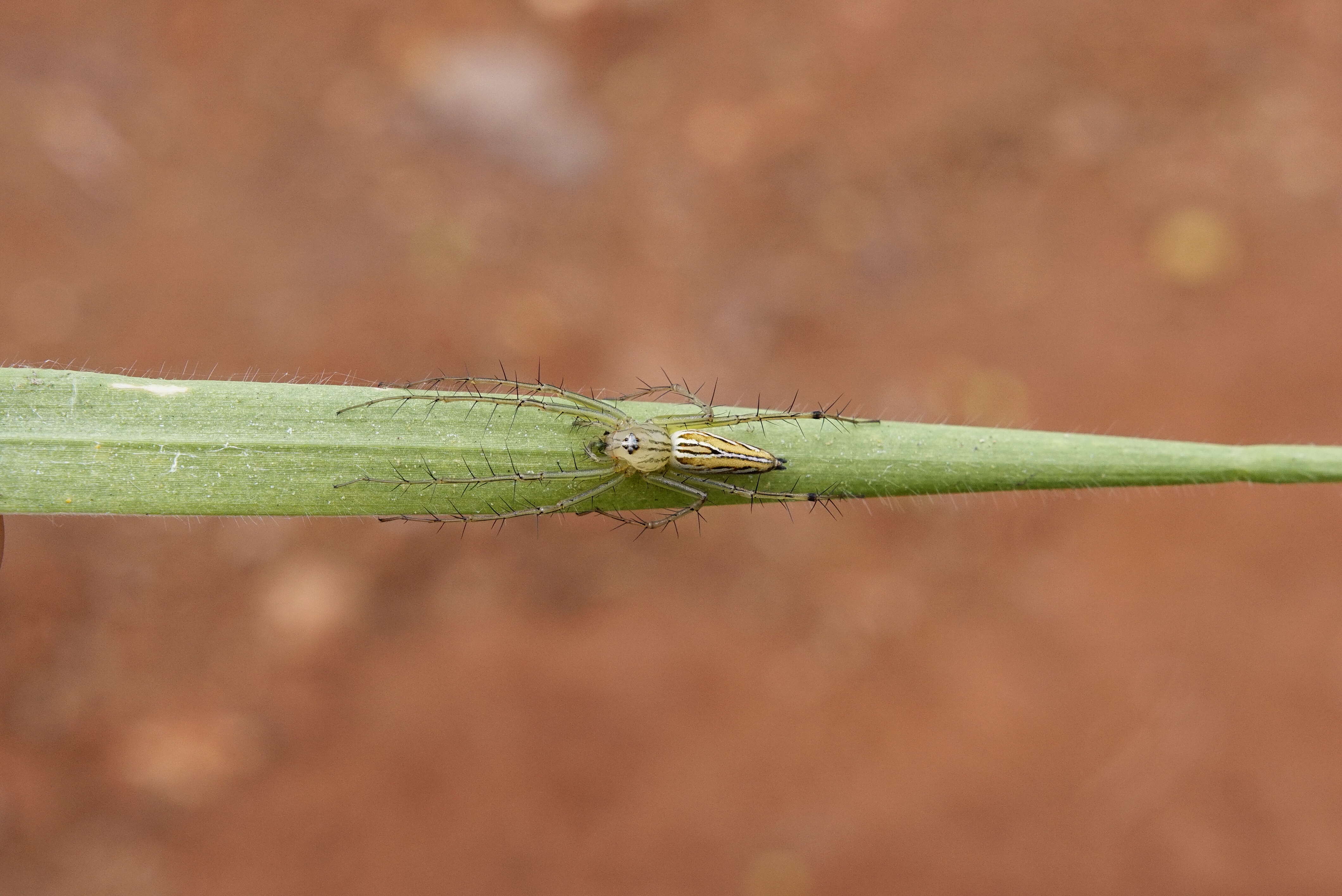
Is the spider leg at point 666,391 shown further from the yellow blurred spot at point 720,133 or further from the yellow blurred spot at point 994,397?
the yellow blurred spot at point 720,133

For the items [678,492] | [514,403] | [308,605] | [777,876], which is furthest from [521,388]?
[777,876]

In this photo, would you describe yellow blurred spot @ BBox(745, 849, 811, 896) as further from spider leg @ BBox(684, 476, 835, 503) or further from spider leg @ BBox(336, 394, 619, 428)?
spider leg @ BBox(336, 394, 619, 428)

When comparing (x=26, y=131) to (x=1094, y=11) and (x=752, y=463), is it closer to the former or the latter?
(x=752, y=463)

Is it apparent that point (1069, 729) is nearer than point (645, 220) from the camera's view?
Yes

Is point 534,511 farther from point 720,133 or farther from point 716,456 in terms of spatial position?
point 720,133

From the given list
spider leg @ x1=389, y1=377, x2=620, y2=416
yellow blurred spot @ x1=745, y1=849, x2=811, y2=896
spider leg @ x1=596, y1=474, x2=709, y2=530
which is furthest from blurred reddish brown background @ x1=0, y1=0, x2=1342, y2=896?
spider leg @ x1=389, y1=377, x2=620, y2=416

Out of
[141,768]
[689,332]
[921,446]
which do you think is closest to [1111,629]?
[689,332]
